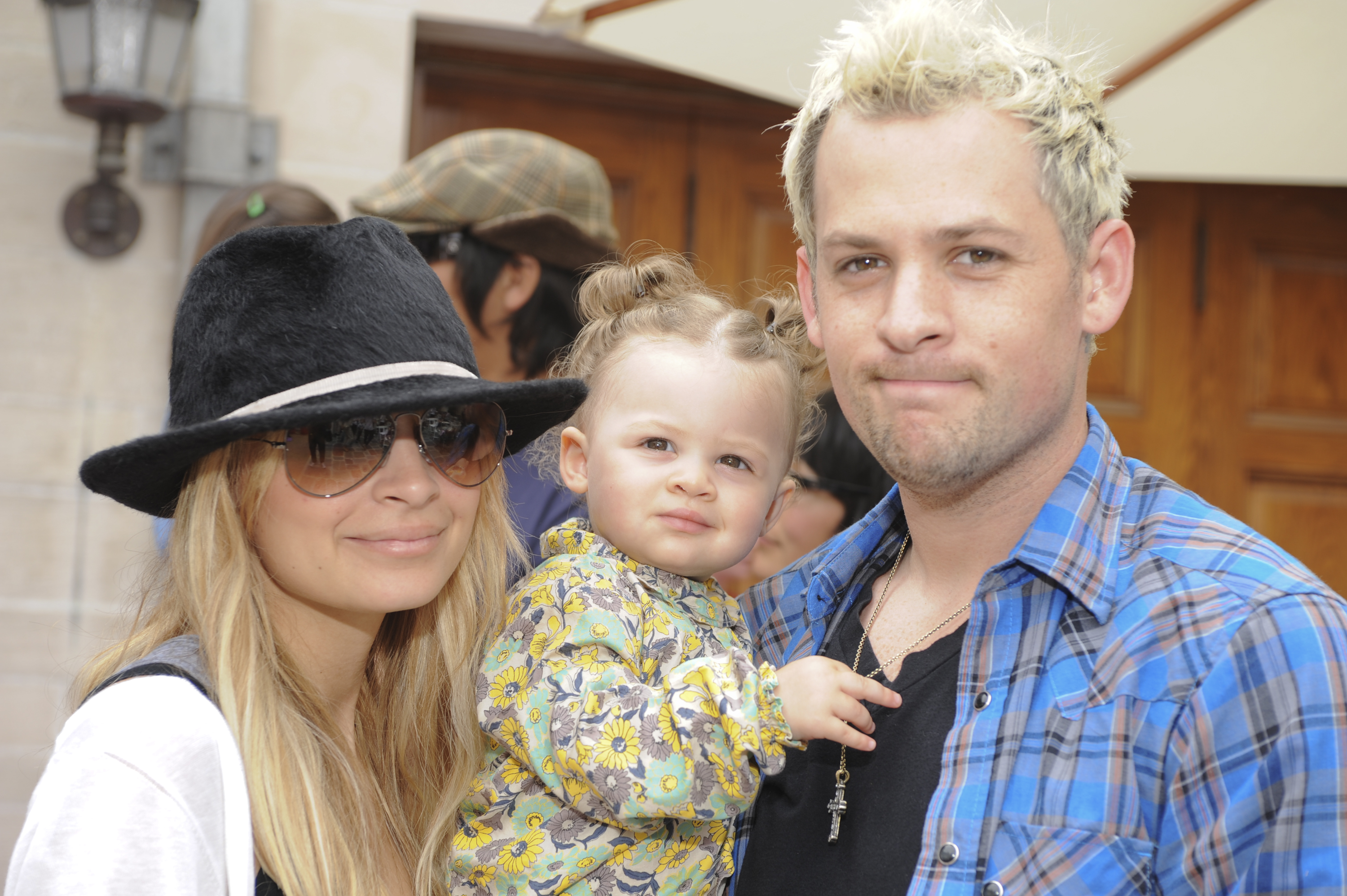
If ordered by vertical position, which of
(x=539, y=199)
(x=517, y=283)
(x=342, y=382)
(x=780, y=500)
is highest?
(x=539, y=199)

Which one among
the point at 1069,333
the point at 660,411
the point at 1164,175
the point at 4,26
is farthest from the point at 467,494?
the point at 4,26

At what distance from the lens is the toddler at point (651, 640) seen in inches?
61.6

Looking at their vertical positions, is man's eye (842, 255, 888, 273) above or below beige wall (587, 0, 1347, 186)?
below

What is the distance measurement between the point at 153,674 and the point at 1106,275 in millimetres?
1330

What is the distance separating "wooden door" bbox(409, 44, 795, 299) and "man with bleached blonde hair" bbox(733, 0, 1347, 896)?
2.26 m

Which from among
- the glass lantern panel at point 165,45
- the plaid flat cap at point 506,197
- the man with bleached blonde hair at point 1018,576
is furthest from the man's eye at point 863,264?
the glass lantern panel at point 165,45

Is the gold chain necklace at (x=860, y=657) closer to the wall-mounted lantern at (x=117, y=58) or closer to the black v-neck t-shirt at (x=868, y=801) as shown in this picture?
the black v-neck t-shirt at (x=868, y=801)

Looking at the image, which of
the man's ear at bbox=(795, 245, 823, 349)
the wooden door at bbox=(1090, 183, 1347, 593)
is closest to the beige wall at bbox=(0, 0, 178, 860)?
the man's ear at bbox=(795, 245, 823, 349)

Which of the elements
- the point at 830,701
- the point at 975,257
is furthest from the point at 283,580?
the point at 975,257

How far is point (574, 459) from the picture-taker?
2.08 metres

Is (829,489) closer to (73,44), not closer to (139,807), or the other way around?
(139,807)

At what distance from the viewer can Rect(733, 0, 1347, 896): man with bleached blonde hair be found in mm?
1262

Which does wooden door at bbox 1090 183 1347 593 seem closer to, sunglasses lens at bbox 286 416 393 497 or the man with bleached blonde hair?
the man with bleached blonde hair

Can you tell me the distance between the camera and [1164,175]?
3.18 metres
